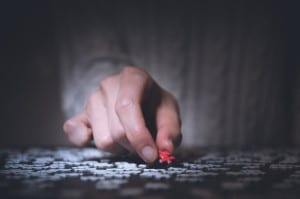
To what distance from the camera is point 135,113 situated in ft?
3.11

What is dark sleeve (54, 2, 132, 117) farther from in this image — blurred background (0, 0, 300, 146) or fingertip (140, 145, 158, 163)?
fingertip (140, 145, 158, 163)

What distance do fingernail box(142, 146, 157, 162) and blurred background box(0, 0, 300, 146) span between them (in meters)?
0.93

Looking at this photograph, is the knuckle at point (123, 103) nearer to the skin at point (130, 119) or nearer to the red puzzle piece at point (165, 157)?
the skin at point (130, 119)

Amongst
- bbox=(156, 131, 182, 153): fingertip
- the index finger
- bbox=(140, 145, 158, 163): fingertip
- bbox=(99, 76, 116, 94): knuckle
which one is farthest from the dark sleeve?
bbox=(140, 145, 158, 163): fingertip

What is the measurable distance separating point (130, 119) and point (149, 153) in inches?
4.0

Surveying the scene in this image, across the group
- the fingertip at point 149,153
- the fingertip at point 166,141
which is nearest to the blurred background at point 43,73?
the fingertip at point 166,141

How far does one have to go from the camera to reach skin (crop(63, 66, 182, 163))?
93 cm

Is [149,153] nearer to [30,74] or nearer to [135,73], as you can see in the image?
[135,73]

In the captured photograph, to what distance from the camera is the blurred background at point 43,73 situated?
1.77 m

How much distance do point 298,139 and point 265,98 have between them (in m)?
0.28

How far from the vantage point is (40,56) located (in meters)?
1.88

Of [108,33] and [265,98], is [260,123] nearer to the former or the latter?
[265,98]

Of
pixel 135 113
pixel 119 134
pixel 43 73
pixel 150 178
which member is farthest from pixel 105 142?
pixel 43 73

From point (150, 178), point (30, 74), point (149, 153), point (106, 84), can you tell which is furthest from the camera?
point (30, 74)
